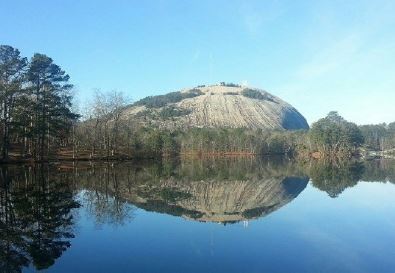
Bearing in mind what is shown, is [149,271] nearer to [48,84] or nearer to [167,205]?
[167,205]

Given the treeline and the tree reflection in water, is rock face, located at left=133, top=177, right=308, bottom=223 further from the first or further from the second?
the treeline

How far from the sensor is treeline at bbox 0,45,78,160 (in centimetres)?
5847

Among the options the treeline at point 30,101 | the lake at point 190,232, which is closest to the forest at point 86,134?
the treeline at point 30,101

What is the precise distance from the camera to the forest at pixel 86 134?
2375 inches

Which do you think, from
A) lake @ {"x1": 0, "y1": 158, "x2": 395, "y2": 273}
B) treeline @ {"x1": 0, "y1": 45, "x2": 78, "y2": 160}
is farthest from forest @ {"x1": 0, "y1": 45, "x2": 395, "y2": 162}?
lake @ {"x1": 0, "y1": 158, "x2": 395, "y2": 273}

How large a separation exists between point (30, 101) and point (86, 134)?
1399 inches

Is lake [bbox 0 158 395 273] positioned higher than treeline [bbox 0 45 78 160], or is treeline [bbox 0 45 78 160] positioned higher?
treeline [bbox 0 45 78 160]

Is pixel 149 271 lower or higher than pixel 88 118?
lower

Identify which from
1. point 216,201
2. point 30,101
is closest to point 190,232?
point 216,201

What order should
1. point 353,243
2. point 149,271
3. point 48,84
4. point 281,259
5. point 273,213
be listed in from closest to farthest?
point 149,271
point 281,259
point 353,243
point 273,213
point 48,84

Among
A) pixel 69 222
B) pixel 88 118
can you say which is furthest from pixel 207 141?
pixel 69 222

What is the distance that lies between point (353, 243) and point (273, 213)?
24.3 feet

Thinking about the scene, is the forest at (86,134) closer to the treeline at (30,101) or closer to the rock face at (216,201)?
the treeline at (30,101)

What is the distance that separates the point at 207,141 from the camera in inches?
6644
